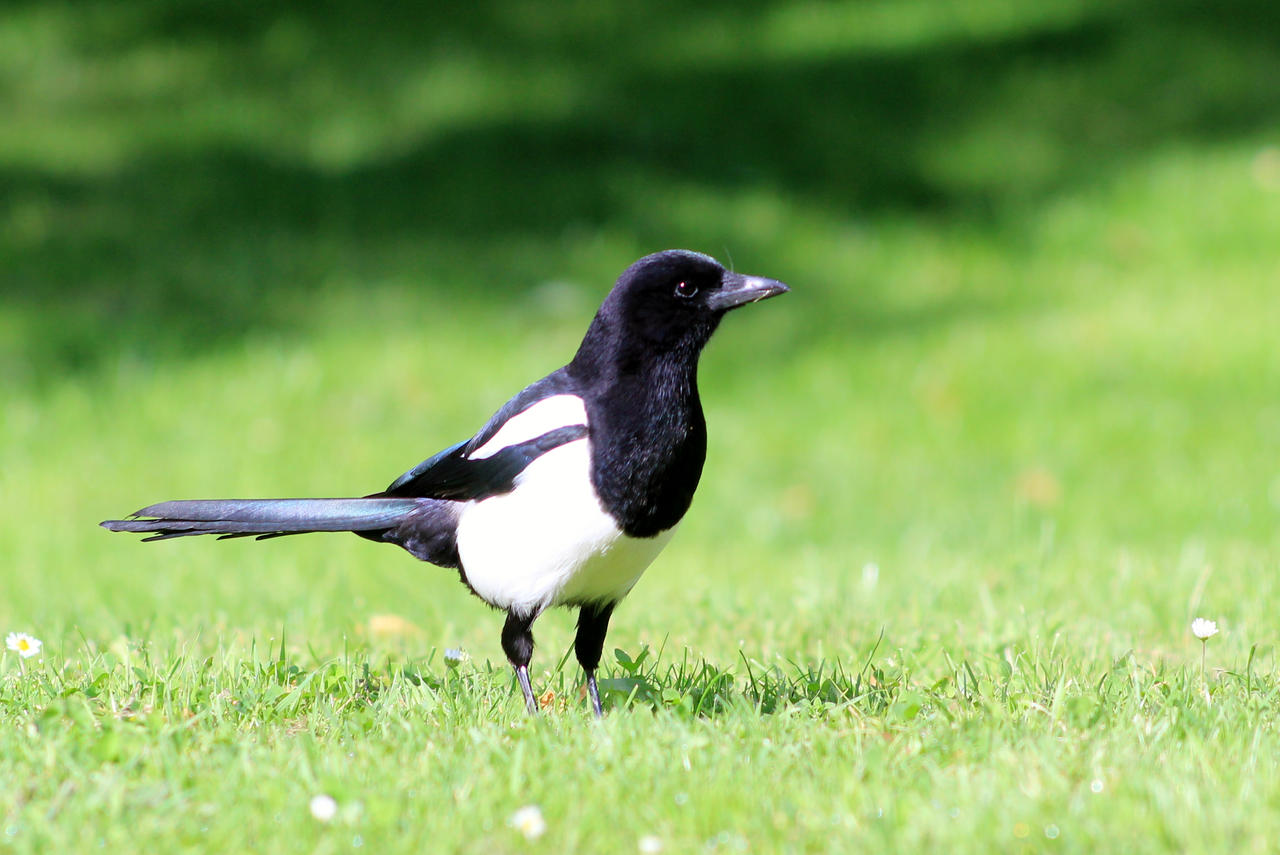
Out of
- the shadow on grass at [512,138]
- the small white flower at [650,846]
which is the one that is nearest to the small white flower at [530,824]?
the small white flower at [650,846]

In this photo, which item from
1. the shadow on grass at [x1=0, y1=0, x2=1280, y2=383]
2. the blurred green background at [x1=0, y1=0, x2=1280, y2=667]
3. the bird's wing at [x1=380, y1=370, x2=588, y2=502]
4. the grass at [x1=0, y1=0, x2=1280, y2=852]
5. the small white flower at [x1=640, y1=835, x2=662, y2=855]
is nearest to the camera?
the small white flower at [x1=640, y1=835, x2=662, y2=855]

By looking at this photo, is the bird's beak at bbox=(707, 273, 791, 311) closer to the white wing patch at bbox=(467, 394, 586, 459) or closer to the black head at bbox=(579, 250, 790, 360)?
the black head at bbox=(579, 250, 790, 360)

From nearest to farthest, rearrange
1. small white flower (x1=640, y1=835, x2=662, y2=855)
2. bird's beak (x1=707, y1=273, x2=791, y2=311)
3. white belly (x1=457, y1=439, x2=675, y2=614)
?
small white flower (x1=640, y1=835, x2=662, y2=855) < white belly (x1=457, y1=439, x2=675, y2=614) < bird's beak (x1=707, y1=273, x2=791, y2=311)

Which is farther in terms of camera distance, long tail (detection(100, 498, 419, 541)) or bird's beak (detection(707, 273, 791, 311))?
long tail (detection(100, 498, 419, 541))

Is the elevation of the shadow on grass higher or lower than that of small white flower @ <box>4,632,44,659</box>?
higher

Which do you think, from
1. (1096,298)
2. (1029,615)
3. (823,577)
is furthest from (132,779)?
(1096,298)

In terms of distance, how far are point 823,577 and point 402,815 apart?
3.08 m

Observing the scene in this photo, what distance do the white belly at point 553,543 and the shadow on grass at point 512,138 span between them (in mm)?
5268

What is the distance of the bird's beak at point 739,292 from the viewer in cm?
364

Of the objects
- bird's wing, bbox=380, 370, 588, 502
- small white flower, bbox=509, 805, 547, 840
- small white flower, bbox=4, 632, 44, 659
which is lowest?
small white flower, bbox=4, 632, 44, 659

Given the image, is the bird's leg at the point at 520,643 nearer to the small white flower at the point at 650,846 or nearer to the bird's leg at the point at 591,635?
the bird's leg at the point at 591,635

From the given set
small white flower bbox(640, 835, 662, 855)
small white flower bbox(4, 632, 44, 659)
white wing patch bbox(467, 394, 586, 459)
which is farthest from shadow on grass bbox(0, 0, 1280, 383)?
small white flower bbox(640, 835, 662, 855)

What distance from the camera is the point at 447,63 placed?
37.1 feet

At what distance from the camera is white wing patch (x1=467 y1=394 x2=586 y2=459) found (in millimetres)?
3514
